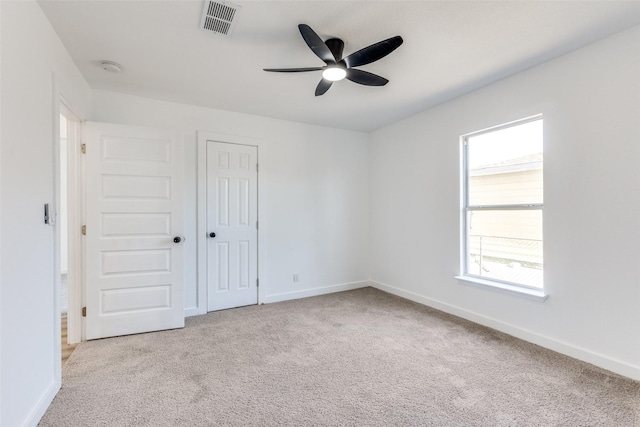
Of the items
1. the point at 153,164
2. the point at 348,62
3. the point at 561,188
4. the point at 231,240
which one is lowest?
the point at 231,240

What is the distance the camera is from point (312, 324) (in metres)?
3.22

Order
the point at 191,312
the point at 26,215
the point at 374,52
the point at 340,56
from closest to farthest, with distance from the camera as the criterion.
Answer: the point at 26,215, the point at 374,52, the point at 340,56, the point at 191,312

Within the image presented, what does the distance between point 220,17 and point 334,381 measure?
271cm

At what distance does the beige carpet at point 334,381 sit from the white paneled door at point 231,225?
0.68m

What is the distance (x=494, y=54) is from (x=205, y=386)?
351cm

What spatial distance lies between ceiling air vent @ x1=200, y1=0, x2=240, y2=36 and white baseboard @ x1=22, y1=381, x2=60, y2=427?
267 centimetres

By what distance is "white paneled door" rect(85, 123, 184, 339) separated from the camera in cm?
288

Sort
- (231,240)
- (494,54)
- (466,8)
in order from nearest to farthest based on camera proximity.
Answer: (466,8), (494,54), (231,240)

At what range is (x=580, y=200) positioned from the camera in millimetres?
2398

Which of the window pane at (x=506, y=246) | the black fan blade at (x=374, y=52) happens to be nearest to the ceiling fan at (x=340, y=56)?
the black fan blade at (x=374, y=52)

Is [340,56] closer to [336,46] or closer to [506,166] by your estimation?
[336,46]

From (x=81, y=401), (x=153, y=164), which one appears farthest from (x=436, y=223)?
(x=81, y=401)

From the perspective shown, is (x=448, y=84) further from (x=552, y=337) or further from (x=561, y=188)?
(x=552, y=337)

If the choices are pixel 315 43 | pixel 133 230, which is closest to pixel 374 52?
pixel 315 43
